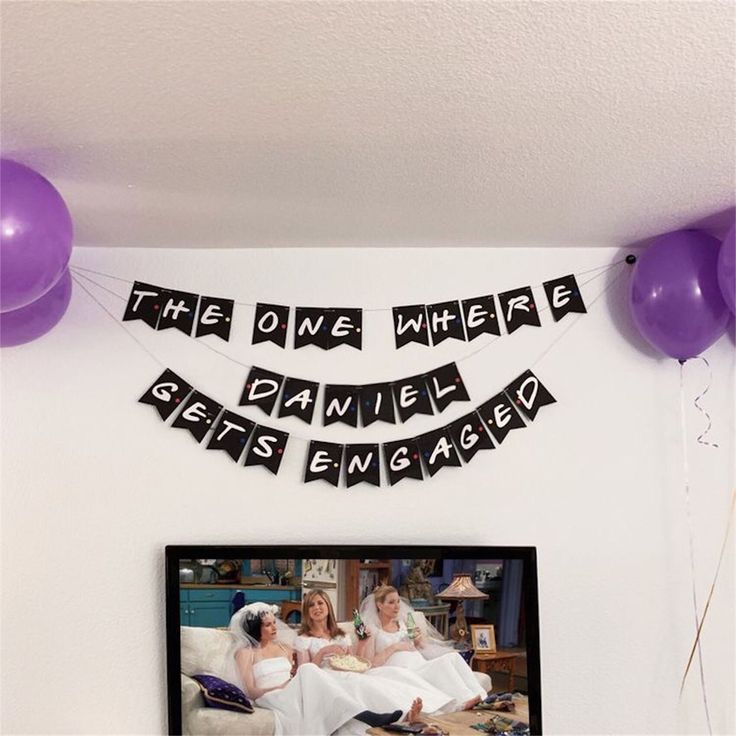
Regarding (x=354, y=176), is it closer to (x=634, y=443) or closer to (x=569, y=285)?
(x=569, y=285)

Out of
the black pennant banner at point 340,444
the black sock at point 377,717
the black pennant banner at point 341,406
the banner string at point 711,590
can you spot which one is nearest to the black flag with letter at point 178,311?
the black pennant banner at point 340,444

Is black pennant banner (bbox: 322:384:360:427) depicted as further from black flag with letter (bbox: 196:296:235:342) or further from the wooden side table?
the wooden side table

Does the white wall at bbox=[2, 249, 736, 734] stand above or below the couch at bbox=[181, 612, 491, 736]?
above

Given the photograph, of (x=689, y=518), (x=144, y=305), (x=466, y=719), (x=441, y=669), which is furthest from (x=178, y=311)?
(x=689, y=518)

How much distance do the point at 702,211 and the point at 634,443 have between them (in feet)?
2.35

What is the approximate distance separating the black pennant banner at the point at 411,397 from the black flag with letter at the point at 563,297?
470mm

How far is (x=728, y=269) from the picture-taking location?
7.42 feet

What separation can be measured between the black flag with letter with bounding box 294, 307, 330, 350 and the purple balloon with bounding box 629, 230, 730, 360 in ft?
3.02

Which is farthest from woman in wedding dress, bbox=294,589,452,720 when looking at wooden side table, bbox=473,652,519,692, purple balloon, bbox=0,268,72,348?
purple balloon, bbox=0,268,72,348

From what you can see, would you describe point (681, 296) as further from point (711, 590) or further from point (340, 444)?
point (340, 444)

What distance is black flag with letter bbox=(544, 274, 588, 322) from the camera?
8.91 ft

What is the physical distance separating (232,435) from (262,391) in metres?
0.16

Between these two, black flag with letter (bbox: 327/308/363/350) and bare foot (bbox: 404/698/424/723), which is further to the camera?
black flag with letter (bbox: 327/308/363/350)

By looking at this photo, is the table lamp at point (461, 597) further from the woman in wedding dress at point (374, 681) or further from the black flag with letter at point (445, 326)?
the black flag with letter at point (445, 326)
